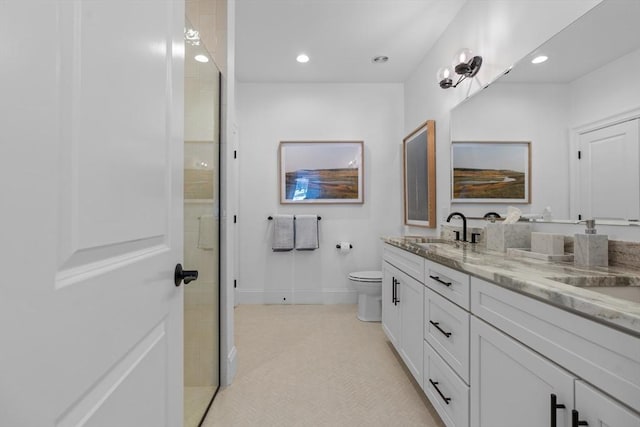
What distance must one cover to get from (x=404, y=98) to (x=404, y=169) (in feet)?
2.80

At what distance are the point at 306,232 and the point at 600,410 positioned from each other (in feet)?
9.57

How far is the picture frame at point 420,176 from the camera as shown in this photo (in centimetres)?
279

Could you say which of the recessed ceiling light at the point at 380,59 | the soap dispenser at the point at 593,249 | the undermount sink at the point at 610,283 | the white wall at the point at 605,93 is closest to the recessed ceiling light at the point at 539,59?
the white wall at the point at 605,93

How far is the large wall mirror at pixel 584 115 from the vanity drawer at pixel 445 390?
3.01 feet

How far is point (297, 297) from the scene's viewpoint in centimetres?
360

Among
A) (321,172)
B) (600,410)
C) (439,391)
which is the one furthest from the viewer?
(321,172)

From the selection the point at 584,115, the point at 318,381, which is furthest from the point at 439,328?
the point at 584,115

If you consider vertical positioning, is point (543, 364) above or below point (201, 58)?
below

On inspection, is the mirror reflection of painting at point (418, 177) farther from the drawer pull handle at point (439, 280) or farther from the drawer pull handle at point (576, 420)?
the drawer pull handle at point (576, 420)

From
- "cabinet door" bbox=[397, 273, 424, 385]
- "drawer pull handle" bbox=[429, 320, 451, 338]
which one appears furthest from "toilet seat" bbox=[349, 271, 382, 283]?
"drawer pull handle" bbox=[429, 320, 451, 338]

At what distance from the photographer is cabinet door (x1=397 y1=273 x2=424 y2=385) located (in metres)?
1.76

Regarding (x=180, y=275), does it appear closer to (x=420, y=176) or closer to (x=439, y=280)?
(x=439, y=280)

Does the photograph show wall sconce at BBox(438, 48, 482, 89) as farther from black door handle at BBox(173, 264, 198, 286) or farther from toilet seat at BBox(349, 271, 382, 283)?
black door handle at BBox(173, 264, 198, 286)

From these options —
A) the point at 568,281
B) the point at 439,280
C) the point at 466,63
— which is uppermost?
the point at 466,63
